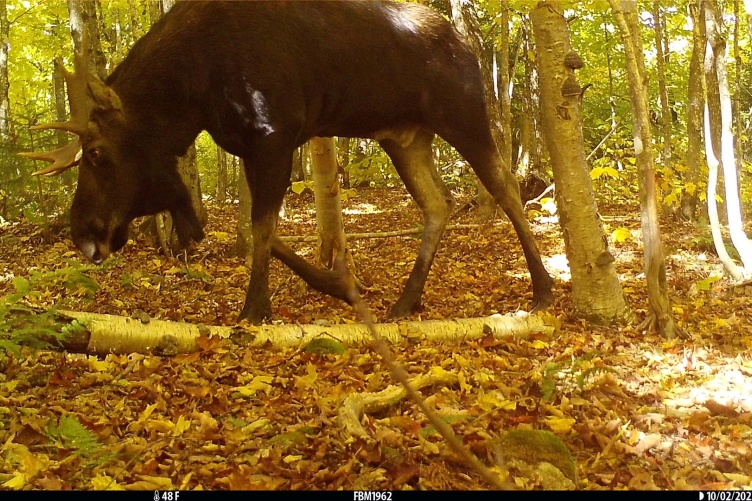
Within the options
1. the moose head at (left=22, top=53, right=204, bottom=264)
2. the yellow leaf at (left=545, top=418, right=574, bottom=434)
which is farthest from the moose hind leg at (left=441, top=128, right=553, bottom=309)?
the moose head at (left=22, top=53, right=204, bottom=264)

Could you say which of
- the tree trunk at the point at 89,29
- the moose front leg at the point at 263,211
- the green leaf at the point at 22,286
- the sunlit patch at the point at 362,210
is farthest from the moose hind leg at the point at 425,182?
the sunlit patch at the point at 362,210

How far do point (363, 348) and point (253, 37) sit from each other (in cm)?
249

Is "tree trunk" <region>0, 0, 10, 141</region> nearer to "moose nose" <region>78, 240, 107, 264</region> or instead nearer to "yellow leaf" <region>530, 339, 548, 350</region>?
"moose nose" <region>78, 240, 107, 264</region>

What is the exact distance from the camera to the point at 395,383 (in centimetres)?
351

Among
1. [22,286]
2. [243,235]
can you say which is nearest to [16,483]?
[22,286]

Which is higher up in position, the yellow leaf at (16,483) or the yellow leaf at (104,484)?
the yellow leaf at (16,483)

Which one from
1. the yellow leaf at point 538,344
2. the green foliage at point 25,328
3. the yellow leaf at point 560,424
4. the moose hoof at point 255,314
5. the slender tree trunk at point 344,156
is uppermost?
the slender tree trunk at point 344,156

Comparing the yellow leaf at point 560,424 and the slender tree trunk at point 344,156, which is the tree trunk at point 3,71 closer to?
the slender tree trunk at point 344,156

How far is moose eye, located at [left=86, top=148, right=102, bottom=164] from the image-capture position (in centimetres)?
452

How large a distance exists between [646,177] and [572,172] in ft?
2.16

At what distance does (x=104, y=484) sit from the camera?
233 cm

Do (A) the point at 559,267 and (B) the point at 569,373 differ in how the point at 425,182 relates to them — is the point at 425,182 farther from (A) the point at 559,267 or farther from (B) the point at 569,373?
(B) the point at 569,373

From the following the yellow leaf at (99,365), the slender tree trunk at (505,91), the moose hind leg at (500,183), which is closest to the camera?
the yellow leaf at (99,365)

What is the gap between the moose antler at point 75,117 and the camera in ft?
14.2
